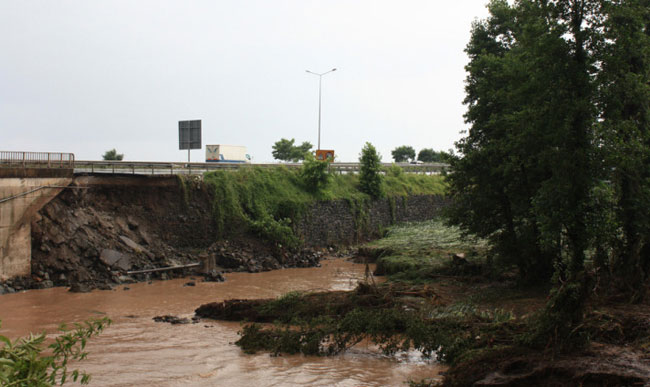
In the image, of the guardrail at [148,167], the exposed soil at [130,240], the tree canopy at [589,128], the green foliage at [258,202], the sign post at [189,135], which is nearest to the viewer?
the tree canopy at [589,128]

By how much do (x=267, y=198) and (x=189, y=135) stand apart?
24.1 ft

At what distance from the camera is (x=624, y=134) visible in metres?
14.4

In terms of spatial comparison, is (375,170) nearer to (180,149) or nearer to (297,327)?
(180,149)

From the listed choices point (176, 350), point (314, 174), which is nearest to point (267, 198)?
point (314, 174)

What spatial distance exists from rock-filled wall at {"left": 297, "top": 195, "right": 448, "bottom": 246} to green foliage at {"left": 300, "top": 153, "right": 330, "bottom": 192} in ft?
4.39

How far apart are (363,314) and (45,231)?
17.5 m

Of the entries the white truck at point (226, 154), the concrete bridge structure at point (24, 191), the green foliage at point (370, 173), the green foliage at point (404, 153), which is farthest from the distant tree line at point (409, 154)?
the concrete bridge structure at point (24, 191)

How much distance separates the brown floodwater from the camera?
12.4 meters

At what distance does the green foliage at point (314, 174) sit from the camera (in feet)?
121

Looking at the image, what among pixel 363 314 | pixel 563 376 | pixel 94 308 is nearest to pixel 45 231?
pixel 94 308

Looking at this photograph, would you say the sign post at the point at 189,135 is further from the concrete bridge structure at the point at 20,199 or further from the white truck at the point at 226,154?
the white truck at the point at 226,154

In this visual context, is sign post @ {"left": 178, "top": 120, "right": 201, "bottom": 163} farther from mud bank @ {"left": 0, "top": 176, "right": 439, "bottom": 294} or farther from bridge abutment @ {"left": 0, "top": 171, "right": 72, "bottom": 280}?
bridge abutment @ {"left": 0, "top": 171, "right": 72, "bottom": 280}

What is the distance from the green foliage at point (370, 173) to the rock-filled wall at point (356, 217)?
940 mm

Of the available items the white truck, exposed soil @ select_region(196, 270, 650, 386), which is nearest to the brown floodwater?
exposed soil @ select_region(196, 270, 650, 386)
